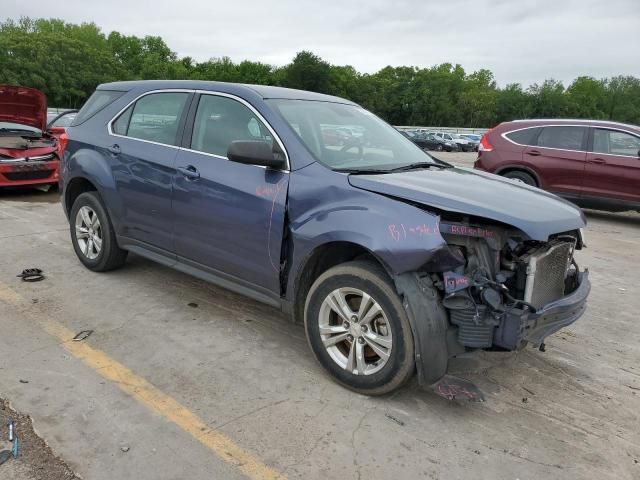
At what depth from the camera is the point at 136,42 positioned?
91.2m

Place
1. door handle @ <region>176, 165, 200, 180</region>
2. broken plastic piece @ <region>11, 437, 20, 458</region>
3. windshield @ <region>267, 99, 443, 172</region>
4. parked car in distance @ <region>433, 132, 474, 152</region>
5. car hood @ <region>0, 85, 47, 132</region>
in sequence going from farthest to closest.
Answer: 1. parked car in distance @ <region>433, 132, 474, 152</region>
2. car hood @ <region>0, 85, 47, 132</region>
3. door handle @ <region>176, 165, 200, 180</region>
4. windshield @ <region>267, 99, 443, 172</region>
5. broken plastic piece @ <region>11, 437, 20, 458</region>

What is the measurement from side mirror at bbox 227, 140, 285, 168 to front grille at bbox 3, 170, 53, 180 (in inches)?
271

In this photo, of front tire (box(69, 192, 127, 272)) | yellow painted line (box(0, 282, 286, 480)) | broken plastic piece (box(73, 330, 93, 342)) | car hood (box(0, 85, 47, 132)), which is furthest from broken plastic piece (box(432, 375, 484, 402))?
car hood (box(0, 85, 47, 132))

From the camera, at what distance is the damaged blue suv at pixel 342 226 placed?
9.55ft

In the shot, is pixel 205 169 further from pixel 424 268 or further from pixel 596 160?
pixel 596 160

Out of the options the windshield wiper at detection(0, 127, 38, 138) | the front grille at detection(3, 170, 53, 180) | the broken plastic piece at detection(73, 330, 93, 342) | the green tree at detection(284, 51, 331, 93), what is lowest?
the broken plastic piece at detection(73, 330, 93, 342)

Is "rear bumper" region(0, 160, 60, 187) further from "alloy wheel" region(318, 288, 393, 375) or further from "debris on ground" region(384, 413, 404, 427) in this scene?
"debris on ground" region(384, 413, 404, 427)

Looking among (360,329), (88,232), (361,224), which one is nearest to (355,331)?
(360,329)

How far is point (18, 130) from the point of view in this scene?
926 cm

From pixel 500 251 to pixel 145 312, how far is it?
2.81 m

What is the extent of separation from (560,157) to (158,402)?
28.0 feet

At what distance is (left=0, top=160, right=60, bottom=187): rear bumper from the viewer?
8.68 meters

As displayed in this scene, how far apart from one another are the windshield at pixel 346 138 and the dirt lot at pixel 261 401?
1395 mm

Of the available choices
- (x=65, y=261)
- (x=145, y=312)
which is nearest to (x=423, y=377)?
(x=145, y=312)
